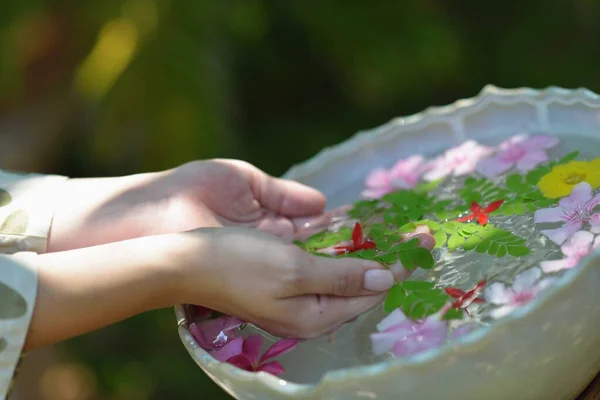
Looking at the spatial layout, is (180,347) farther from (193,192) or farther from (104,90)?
(193,192)

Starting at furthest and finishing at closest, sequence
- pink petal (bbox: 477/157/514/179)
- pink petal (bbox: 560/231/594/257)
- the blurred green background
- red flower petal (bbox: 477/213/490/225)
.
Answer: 1. the blurred green background
2. pink petal (bbox: 477/157/514/179)
3. red flower petal (bbox: 477/213/490/225)
4. pink petal (bbox: 560/231/594/257)

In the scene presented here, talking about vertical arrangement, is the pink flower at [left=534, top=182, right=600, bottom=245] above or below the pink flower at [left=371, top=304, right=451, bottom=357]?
above

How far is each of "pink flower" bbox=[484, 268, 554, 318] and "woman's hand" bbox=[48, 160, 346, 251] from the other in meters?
0.30

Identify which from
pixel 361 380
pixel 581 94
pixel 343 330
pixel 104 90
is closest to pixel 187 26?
pixel 104 90

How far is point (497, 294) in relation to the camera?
0.59 metres

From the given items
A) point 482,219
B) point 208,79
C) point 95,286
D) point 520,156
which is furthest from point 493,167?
point 208,79

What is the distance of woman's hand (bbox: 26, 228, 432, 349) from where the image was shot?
64cm

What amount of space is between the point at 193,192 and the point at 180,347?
1.21m

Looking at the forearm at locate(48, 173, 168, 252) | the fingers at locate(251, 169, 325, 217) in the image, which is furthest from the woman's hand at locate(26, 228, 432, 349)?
the fingers at locate(251, 169, 325, 217)

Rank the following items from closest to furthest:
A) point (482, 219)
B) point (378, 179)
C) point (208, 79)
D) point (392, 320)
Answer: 1. point (392, 320)
2. point (482, 219)
3. point (378, 179)
4. point (208, 79)

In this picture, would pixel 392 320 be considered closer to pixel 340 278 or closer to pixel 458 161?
pixel 340 278

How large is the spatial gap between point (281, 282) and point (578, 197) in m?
0.28

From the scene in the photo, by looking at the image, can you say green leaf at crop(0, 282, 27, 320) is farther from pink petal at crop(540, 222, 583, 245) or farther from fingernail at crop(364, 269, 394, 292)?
pink petal at crop(540, 222, 583, 245)

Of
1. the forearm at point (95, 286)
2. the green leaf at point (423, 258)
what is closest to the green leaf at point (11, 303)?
the forearm at point (95, 286)
